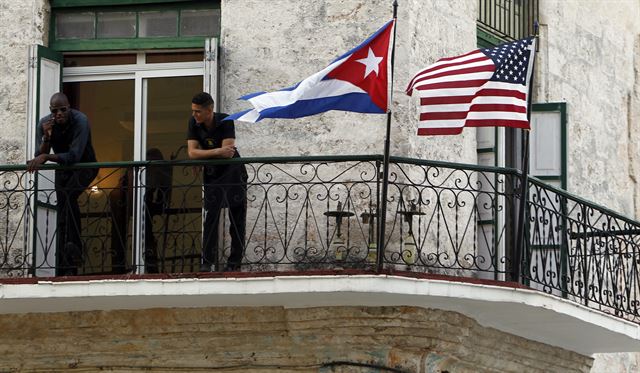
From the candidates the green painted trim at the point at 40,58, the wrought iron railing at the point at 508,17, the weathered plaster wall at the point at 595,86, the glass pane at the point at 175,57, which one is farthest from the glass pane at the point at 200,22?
the weathered plaster wall at the point at 595,86

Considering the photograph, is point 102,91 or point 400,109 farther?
point 102,91

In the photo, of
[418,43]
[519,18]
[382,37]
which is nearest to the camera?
[382,37]

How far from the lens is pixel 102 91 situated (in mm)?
17844

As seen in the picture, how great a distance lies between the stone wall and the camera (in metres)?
16.2

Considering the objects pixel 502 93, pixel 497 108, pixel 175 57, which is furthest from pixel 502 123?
pixel 175 57

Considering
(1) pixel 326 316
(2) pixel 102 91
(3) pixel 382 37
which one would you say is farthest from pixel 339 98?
(2) pixel 102 91

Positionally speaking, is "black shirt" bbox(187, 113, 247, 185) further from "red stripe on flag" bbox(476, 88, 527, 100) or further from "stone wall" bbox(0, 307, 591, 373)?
"red stripe on flag" bbox(476, 88, 527, 100)

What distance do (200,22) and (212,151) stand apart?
1.68 meters

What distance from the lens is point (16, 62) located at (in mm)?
17578

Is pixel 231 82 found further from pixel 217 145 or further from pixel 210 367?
pixel 210 367

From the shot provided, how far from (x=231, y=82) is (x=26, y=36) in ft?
6.14

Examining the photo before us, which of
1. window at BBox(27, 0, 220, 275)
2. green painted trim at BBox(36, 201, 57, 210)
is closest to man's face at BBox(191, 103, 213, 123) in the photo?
window at BBox(27, 0, 220, 275)

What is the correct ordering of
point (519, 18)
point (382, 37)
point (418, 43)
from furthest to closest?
1. point (519, 18)
2. point (418, 43)
3. point (382, 37)

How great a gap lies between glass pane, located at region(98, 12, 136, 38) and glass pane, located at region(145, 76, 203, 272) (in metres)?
0.48
